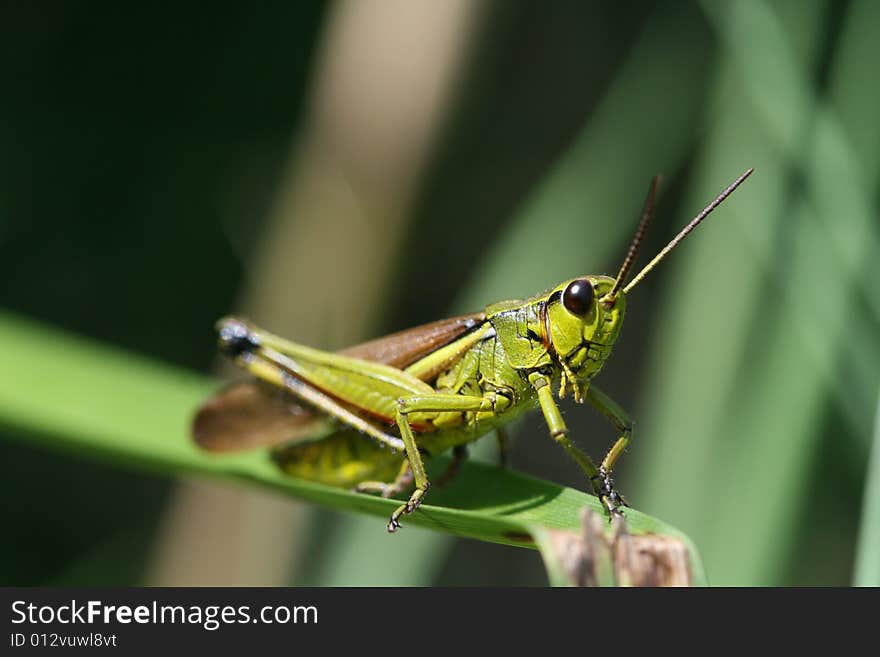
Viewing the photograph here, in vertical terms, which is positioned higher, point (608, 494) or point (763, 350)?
point (763, 350)

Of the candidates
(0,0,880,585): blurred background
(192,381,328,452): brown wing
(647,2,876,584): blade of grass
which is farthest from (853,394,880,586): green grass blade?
(192,381,328,452): brown wing

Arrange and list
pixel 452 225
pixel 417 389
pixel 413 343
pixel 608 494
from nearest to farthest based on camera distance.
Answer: pixel 608 494 → pixel 417 389 → pixel 413 343 → pixel 452 225

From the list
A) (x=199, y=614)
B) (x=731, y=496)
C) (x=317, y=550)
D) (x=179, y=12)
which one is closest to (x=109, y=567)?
(x=317, y=550)

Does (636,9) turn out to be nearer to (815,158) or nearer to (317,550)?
(815,158)

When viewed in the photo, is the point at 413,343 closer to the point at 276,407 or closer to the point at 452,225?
the point at 276,407

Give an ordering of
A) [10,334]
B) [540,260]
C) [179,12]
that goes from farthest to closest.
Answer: [179,12], [540,260], [10,334]

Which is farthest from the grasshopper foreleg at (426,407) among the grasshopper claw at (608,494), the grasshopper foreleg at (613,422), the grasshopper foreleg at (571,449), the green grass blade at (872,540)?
the green grass blade at (872,540)

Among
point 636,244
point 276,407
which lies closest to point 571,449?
point 636,244

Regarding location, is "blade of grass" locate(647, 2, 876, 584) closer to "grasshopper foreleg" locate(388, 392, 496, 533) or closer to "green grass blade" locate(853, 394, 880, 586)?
"green grass blade" locate(853, 394, 880, 586)
